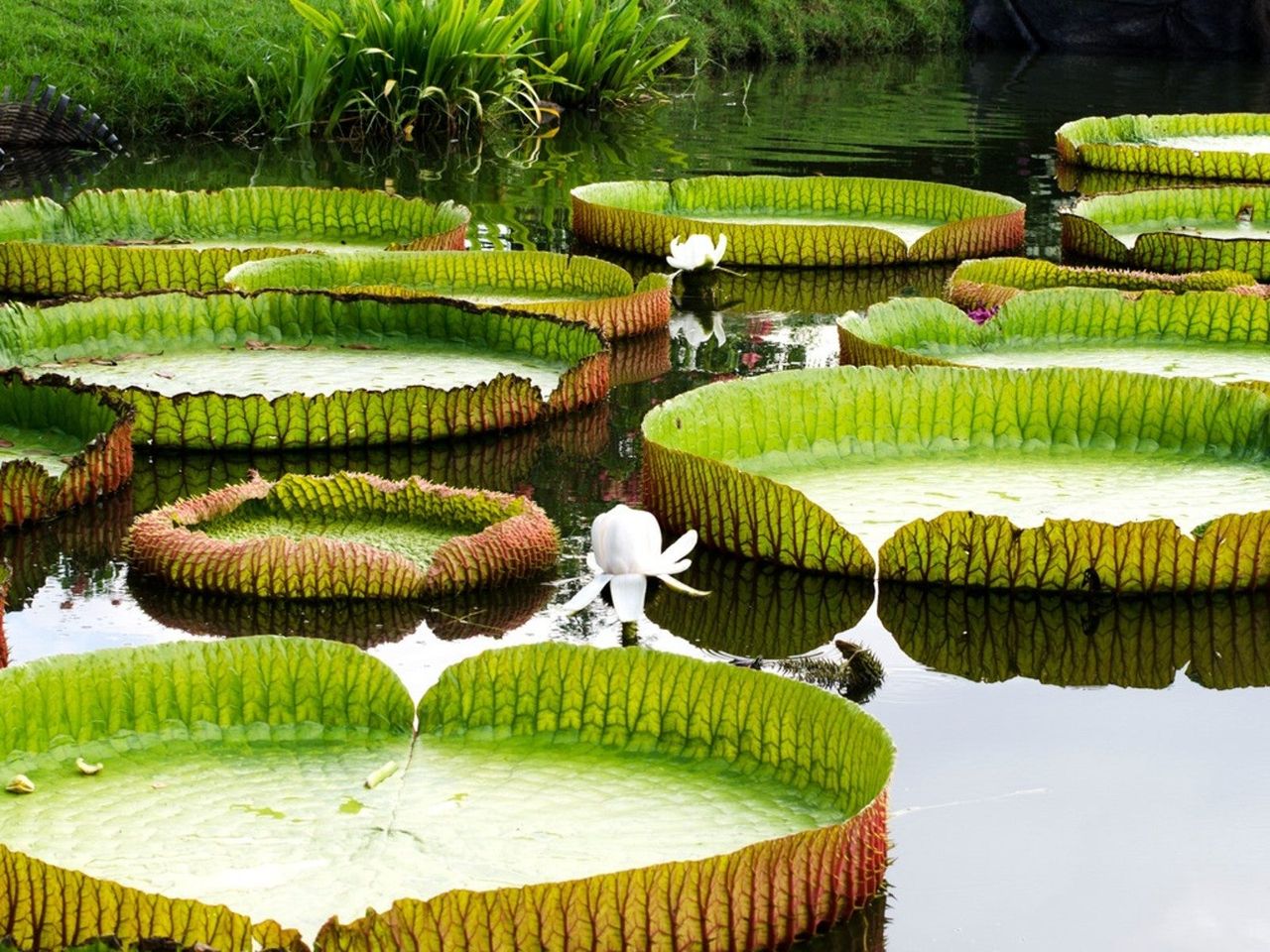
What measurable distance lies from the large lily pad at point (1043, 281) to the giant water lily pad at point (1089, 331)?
246 mm

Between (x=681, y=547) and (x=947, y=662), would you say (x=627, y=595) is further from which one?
(x=947, y=662)

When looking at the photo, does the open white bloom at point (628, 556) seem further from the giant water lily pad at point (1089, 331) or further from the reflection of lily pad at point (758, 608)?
the giant water lily pad at point (1089, 331)

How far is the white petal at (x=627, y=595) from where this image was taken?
3568 millimetres

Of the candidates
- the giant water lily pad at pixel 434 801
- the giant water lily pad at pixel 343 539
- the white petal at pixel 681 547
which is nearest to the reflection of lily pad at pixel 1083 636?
the white petal at pixel 681 547

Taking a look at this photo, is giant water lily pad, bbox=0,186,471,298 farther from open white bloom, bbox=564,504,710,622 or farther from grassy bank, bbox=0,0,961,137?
grassy bank, bbox=0,0,961,137

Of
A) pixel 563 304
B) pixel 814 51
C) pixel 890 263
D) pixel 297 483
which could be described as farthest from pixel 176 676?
pixel 814 51

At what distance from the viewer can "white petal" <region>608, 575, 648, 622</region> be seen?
357cm

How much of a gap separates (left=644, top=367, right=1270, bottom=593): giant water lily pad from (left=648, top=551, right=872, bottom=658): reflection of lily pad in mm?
44

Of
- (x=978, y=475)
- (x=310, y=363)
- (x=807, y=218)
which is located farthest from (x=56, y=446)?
(x=807, y=218)

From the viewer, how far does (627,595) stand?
3.57 metres

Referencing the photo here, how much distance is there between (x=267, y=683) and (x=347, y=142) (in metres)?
9.59

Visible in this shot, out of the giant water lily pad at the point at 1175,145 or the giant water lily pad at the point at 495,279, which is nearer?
the giant water lily pad at the point at 495,279

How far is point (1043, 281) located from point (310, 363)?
2.66m

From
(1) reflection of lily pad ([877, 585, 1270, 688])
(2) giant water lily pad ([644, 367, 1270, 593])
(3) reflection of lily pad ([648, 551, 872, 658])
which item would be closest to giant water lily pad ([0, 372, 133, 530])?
(2) giant water lily pad ([644, 367, 1270, 593])
